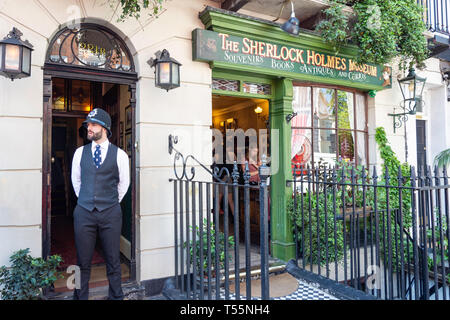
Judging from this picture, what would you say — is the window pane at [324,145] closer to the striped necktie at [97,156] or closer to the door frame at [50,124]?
the door frame at [50,124]

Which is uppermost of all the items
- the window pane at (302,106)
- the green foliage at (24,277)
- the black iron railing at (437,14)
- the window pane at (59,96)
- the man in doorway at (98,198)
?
the black iron railing at (437,14)

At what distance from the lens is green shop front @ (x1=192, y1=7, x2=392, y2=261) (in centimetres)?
449

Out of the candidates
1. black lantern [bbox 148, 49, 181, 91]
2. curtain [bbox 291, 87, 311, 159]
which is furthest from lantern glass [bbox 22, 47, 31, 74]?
curtain [bbox 291, 87, 311, 159]

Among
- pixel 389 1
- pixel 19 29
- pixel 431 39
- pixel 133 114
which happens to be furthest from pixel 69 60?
pixel 431 39

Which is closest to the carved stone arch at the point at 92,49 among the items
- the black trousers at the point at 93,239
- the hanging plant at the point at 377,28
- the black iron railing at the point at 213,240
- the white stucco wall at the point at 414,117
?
the black iron railing at the point at 213,240

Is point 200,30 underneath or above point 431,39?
underneath

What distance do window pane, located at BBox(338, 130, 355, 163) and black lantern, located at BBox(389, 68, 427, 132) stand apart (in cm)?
102

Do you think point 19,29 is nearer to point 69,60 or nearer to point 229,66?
point 69,60

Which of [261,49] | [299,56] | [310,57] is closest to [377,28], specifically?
[310,57]

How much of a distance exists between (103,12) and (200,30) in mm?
1191

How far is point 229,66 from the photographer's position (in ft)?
14.7

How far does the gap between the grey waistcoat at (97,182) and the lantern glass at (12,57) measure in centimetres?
106

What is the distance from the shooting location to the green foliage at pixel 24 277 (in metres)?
3.08
